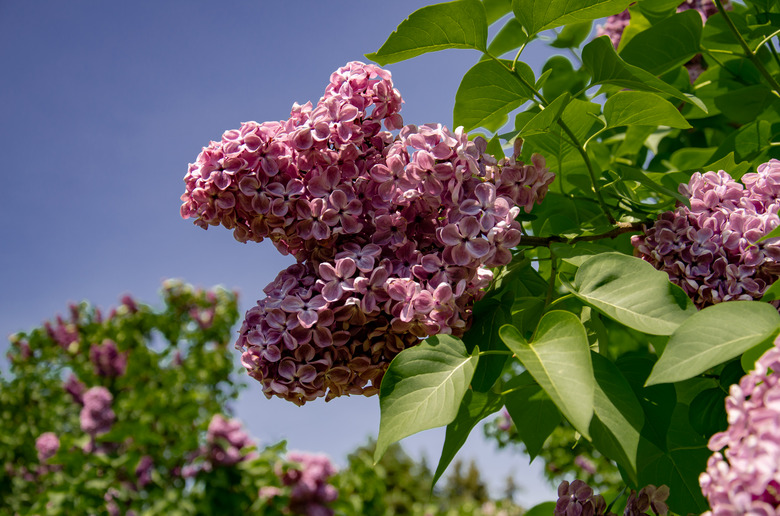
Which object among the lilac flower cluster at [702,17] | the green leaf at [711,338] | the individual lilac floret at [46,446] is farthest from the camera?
the individual lilac floret at [46,446]

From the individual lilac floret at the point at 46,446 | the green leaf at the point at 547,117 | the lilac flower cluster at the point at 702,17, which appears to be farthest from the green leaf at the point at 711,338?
the individual lilac floret at the point at 46,446

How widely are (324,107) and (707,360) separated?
23.3 inches

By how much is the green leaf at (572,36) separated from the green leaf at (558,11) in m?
1.02

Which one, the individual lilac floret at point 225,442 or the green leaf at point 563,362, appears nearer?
the green leaf at point 563,362

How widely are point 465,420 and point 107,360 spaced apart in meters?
6.07

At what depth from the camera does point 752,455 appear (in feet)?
1.56

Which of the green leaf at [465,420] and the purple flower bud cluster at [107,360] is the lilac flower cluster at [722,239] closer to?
the green leaf at [465,420]

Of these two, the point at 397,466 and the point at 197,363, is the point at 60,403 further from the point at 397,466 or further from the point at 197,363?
the point at 397,466

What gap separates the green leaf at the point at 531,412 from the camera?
89cm

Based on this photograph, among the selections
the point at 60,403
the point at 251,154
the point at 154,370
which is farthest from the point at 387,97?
the point at 60,403

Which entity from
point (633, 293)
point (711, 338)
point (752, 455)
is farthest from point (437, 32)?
point (752, 455)

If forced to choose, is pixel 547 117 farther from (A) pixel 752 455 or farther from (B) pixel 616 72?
(A) pixel 752 455

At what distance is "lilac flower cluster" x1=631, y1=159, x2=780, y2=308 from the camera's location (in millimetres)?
818

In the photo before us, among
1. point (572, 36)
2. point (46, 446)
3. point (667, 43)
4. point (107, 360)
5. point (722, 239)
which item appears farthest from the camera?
point (107, 360)
